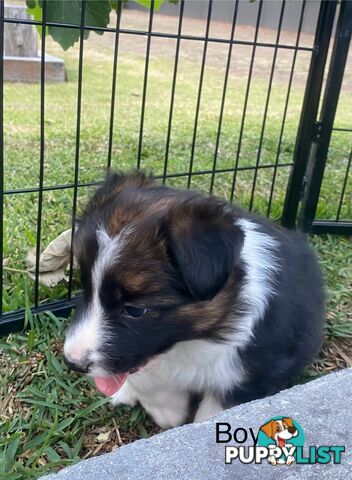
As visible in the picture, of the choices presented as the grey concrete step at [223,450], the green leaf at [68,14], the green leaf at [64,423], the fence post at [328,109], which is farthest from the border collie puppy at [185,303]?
the fence post at [328,109]

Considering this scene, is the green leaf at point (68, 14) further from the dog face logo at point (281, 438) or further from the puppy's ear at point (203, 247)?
the dog face logo at point (281, 438)

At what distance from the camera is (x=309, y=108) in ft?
12.5

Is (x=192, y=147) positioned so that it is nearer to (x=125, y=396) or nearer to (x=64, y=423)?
(x=125, y=396)

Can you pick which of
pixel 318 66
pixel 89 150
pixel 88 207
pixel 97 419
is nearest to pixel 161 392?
pixel 97 419

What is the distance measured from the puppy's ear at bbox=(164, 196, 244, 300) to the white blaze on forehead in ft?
0.64

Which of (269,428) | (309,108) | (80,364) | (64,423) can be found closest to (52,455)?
(64,423)

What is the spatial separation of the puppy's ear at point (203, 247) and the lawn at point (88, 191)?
0.88 meters

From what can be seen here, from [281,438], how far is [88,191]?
106 inches

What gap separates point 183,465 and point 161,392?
854mm

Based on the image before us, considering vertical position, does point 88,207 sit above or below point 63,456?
above

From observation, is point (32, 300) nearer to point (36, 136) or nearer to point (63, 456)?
point (63, 456)

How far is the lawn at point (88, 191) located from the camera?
2311mm

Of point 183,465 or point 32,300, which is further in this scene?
point 32,300

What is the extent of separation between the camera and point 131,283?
1.83m
